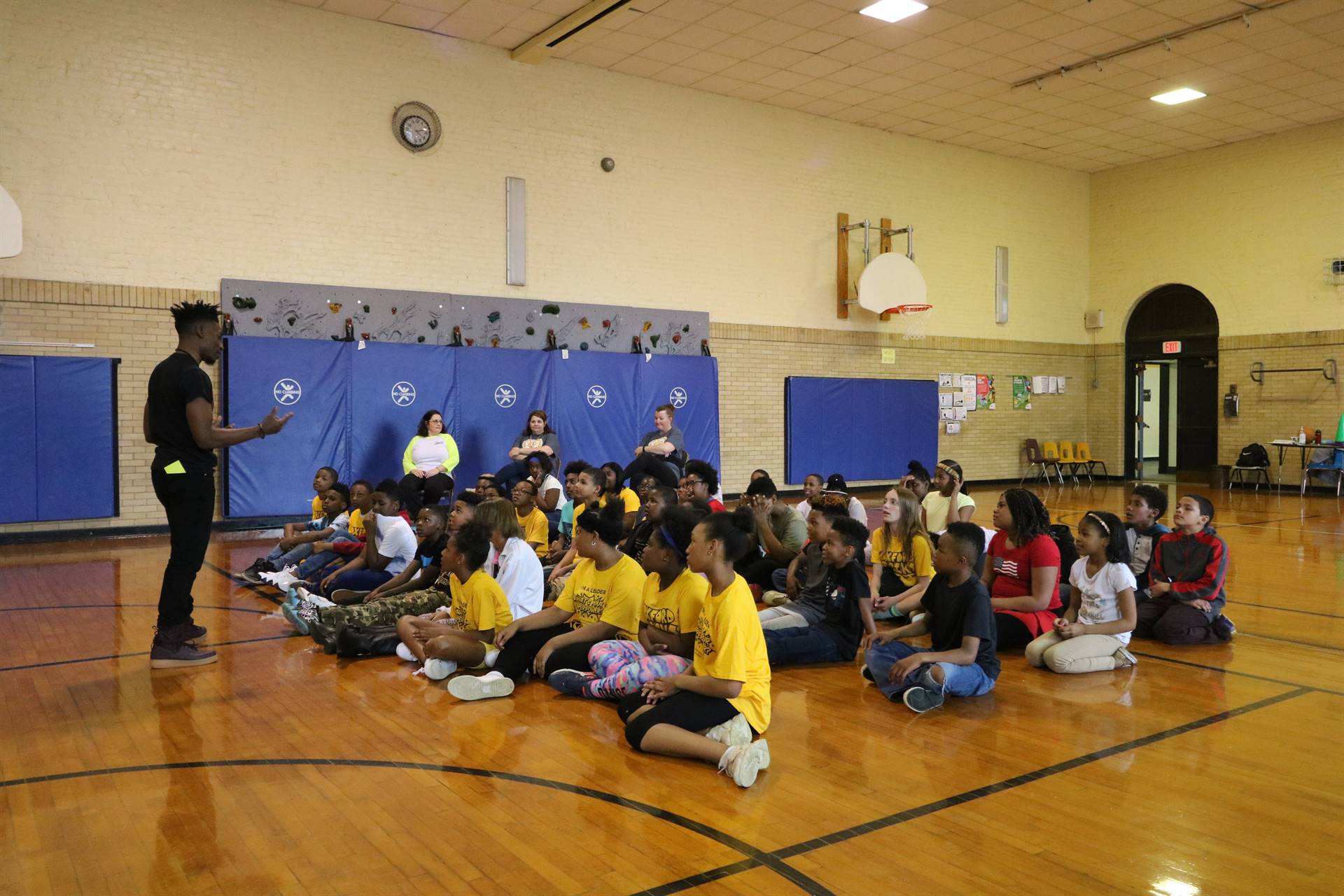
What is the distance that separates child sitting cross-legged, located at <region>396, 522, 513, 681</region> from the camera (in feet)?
17.0

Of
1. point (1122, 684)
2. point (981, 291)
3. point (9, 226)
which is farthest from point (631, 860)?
point (981, 291)

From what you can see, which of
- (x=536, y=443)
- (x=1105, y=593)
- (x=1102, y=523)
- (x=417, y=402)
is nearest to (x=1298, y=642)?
(x=1105, y=593)

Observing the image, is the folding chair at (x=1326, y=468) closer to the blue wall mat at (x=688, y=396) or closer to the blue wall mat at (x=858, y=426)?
the blue wall mat at (x=858, y=426)

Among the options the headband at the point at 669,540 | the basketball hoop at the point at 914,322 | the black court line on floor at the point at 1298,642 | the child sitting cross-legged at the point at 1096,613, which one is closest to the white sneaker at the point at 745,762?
the headband at the point at 669,540

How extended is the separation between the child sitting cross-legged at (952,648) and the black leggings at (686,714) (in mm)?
1112

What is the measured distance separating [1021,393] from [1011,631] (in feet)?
45.5

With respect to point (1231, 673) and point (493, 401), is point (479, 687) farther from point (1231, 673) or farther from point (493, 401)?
point (493, 401)

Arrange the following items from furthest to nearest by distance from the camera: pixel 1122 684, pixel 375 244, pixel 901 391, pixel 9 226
→ pixel 901 391, pixel 375 244, pixel 9 226, pixel 1122 684

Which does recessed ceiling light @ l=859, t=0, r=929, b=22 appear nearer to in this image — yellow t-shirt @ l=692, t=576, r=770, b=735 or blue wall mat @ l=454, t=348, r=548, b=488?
blue wall mat @ l=454, t=348, r=548, b=488

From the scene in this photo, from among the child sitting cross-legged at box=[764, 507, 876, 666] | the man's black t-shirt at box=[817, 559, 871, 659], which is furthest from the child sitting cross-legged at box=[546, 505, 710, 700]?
the man's black t-shirt at box=[817, 559, 871, 659]

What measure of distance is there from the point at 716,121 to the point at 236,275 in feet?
23.2

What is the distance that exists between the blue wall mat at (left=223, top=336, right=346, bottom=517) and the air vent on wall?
4.31 m

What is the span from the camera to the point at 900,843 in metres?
3.19

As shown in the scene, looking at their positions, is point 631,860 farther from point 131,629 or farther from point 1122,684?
point 131,629
